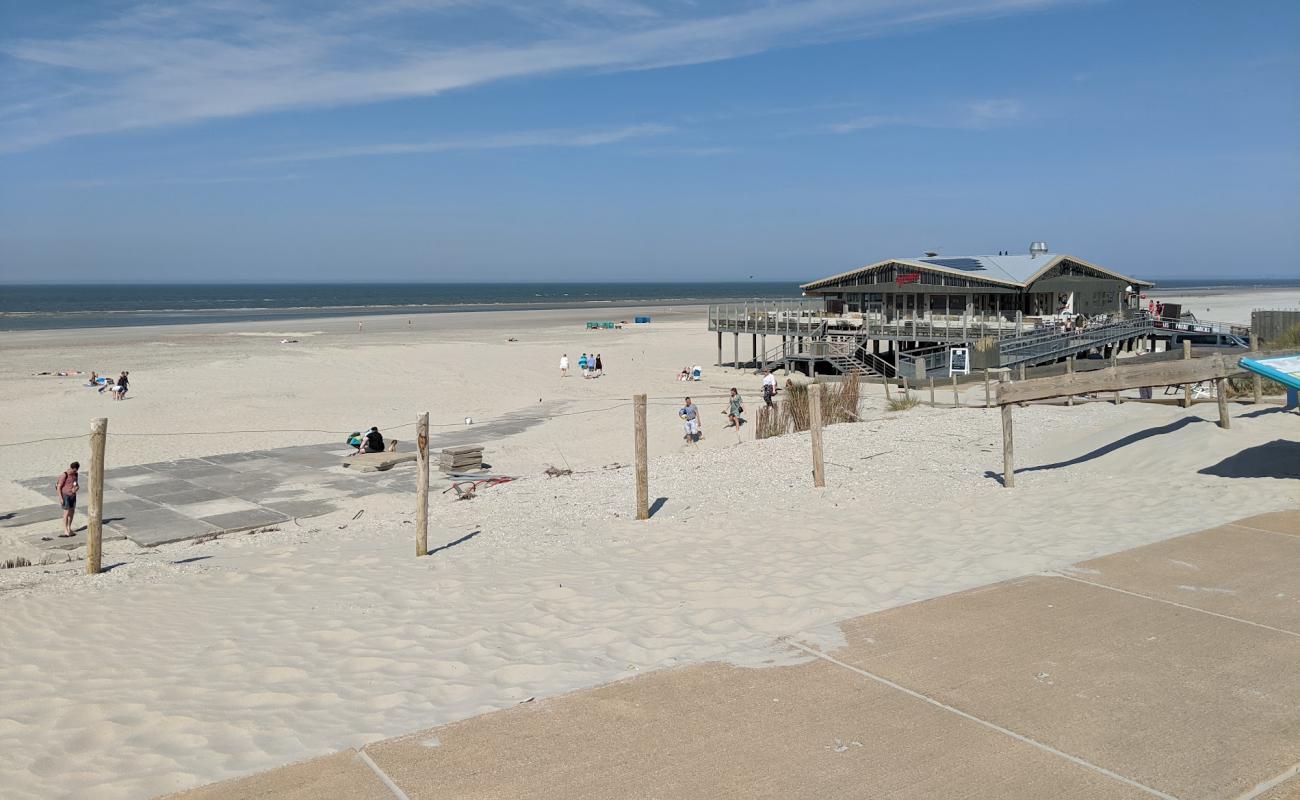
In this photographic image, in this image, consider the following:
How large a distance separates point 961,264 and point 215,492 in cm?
3281

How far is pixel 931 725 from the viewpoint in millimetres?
5621

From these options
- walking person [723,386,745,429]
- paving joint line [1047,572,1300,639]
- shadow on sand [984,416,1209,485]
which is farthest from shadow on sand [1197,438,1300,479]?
walking person [723,386,745,429]

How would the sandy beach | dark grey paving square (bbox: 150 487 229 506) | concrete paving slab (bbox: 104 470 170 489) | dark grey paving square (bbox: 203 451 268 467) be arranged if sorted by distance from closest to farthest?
the sandy beach → dark grey paving square (bbox: 150 487 229 506) → concrete paving slab (bbox: 104 470 170 489) → dark grey paving square (bbox: 203 451 268 467)

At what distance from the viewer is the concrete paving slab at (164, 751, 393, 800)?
5016 mm

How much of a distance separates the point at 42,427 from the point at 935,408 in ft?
73.3

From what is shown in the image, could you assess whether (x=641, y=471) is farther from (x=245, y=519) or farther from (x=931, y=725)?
(x=931, y=725)

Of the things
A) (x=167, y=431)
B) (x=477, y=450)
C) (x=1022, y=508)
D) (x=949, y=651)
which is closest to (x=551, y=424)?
(x=477, y=450)

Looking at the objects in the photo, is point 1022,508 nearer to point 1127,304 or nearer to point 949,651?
point 949,651

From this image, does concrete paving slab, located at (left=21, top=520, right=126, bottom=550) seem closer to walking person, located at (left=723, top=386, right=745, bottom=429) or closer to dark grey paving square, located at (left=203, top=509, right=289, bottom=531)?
dark grey paving square, located at (left=203, top=509, right=289, bottom=531)

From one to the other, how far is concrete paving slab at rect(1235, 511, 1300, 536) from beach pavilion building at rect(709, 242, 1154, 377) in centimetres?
2057

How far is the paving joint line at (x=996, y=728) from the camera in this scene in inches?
195

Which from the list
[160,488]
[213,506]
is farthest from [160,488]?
[213,506]

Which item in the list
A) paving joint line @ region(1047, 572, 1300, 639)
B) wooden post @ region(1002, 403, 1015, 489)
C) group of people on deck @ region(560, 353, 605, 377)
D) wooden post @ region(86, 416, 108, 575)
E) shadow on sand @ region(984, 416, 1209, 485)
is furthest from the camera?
group of people on deck @ region(560, 353, 605, 377)

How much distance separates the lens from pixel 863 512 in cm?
1192
